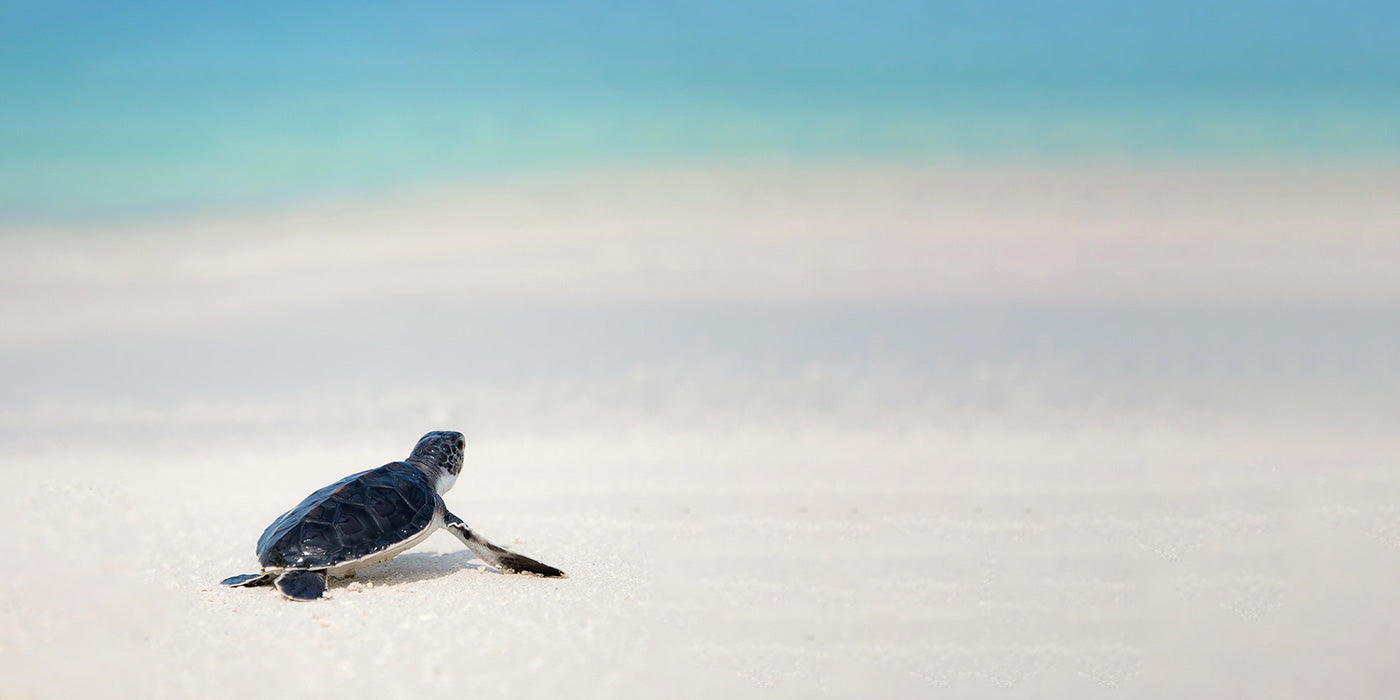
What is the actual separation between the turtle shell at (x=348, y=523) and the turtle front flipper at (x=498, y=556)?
6.3 inches

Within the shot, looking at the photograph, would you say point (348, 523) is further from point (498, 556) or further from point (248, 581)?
point (498, 556)

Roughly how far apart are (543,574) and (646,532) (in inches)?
40.7

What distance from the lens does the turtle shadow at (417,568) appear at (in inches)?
208

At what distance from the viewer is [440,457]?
6129 mm

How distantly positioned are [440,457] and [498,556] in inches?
40.4

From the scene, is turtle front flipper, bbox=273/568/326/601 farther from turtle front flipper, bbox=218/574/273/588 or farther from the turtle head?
the turtle head

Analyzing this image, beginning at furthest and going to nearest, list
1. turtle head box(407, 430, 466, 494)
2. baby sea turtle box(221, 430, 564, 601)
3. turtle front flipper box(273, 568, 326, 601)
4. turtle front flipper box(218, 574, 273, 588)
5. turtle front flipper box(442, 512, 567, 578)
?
turtle head box(407, 430, 466, 494) → turtle front flipper box(442, 512, 567, 578) → turtle front flipper box(218, 574, 273, 588) → baby sea turtle box(221, 430, 564, 601) → turtle front flipper box(273, 568, 326, 601)

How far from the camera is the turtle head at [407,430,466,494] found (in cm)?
604

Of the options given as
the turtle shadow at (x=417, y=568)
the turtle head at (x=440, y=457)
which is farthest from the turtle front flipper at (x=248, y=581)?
the turtle head at (x=440, y=457)

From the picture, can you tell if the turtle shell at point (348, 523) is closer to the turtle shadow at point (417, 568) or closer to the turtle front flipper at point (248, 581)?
the turtle front flipper at point (248, 581)

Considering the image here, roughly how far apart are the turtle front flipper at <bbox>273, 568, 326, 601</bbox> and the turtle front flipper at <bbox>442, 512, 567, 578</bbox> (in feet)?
2.30

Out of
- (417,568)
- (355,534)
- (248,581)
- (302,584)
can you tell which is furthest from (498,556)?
(248,581)

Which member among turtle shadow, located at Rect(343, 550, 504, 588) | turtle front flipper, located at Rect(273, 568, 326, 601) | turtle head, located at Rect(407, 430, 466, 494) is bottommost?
turtle front flipper, located at Rect(273, 568, 326, 601)

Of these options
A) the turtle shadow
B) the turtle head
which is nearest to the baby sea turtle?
the turtle shadow
